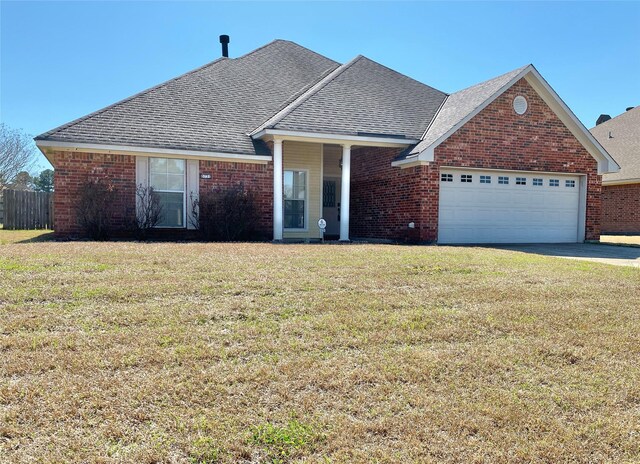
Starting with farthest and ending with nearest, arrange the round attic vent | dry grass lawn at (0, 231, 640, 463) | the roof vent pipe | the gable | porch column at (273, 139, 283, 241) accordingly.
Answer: the roof vent pipe, the round attic vent, the gable, porch column at (273, 139, 283, 241), dry grass lawn at (0, 231, 640, 463)

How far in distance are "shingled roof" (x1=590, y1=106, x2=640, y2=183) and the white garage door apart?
755 centimetres

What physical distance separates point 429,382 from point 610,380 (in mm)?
1485

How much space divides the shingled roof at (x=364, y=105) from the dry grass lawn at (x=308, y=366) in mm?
7168

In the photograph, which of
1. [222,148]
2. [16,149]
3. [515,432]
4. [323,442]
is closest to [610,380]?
[515,432]

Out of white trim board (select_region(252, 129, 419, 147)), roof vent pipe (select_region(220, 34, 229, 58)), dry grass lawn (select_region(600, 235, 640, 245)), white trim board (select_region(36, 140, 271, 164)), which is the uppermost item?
roof vent pipe (select_region(220, 34, 229, 58))

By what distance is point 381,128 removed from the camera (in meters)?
13.5

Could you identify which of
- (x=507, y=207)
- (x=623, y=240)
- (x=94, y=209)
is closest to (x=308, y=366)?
(x=94, y=209)

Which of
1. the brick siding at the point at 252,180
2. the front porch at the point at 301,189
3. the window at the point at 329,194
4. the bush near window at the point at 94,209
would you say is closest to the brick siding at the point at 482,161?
the front porch at the point at 301,189

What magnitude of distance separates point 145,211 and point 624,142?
74.1 feet

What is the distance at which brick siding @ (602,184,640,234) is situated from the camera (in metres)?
20.4

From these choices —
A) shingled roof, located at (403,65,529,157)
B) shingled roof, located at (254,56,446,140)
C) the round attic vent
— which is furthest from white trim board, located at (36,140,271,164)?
the round attic vent

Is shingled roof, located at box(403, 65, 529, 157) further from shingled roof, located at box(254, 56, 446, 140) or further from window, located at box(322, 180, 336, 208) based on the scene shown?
window, located at box(322, 180, 336, 208)

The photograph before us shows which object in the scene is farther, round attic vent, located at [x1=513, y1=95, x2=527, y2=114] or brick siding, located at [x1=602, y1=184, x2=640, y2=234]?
brick siding, located at [x1=602, y1=184, x2=640, y2=234]

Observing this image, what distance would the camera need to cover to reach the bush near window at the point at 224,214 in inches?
474
